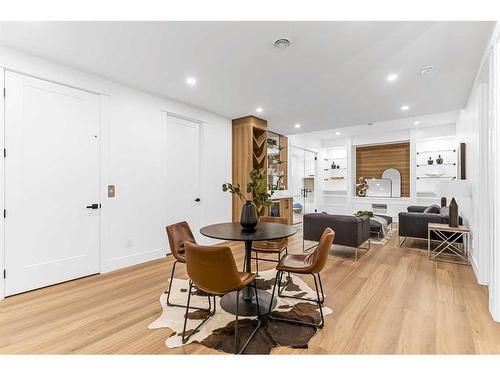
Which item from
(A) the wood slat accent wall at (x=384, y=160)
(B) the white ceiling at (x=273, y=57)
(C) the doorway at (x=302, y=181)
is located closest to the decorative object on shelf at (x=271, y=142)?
(C) the doorway at (x=302, y=181)

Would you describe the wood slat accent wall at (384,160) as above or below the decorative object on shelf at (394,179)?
above

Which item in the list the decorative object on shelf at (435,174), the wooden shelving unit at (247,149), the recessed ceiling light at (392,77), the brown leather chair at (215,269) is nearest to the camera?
the brown leather chair at (215,269)

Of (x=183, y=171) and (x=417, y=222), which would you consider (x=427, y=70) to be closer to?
(x=417, y=222)

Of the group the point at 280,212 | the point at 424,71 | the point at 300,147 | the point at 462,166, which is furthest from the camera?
the point at 300,147

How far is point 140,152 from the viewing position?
12.8ft

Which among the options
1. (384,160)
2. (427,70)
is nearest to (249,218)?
(427,70)

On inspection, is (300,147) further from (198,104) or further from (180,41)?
(180,41)

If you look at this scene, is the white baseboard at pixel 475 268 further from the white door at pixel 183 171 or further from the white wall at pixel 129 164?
the white wall at pixel 129 164

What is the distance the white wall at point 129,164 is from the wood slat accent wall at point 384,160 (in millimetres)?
6573

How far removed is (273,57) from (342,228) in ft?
9.25

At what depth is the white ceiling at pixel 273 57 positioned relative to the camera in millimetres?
2322

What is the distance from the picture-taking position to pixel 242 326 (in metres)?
2.16
